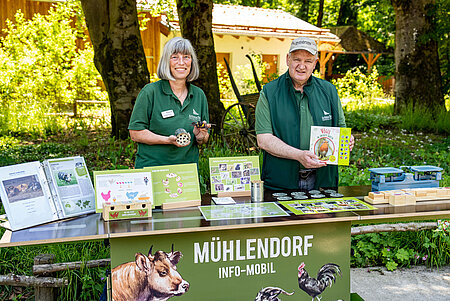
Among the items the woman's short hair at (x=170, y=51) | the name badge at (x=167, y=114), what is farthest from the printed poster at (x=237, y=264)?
the woman's short hair at (x=170, y=51)

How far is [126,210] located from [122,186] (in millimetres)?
130

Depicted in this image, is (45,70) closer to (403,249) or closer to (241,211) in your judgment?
(403,249)

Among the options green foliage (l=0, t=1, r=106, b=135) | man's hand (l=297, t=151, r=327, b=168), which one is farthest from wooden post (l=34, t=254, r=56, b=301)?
green foliage (l=0, t=1, r=106, b=135)

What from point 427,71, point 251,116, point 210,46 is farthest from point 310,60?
point 427,71

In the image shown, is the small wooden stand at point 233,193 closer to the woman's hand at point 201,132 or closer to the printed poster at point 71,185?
the woman's hand at point 201,132

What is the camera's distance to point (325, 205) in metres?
2.62

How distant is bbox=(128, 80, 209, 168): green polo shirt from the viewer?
9.75 ft

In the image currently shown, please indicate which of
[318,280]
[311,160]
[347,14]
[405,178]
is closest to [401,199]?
[405,178]

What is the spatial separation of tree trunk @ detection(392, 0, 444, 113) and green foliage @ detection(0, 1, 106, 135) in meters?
7.52

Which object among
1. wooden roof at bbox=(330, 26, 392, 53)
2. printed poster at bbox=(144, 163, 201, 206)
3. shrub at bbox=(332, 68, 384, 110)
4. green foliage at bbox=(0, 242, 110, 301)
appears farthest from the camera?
wooden roof at bbox=(330, 26, 392, 53)

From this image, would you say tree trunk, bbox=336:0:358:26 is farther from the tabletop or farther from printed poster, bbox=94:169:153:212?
printed poster, bbox=94:169:153:212

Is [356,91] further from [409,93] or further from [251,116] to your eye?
[251,116]

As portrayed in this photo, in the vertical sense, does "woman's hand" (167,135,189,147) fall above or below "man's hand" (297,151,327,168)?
above

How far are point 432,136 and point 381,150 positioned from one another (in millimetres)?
2272
